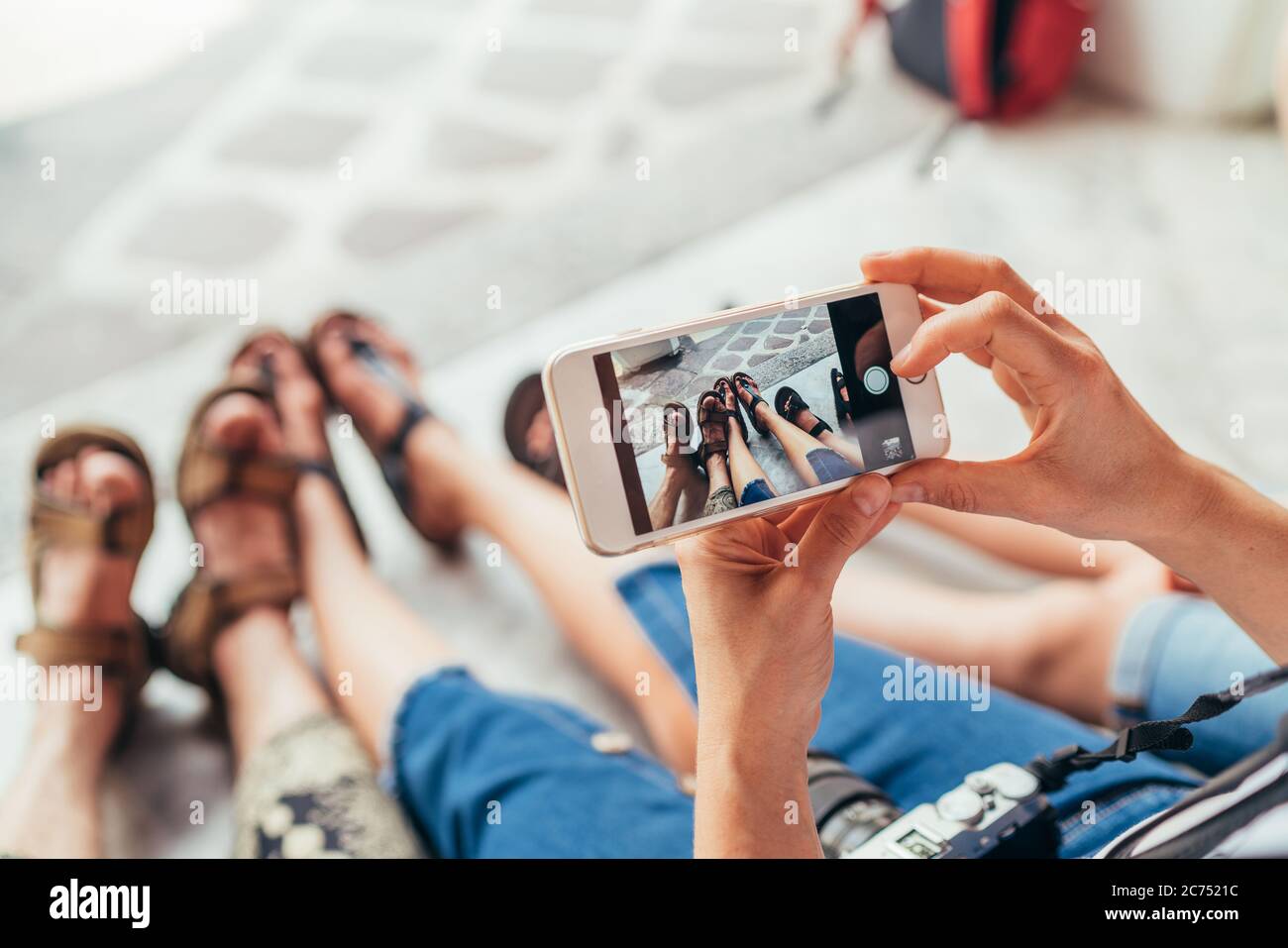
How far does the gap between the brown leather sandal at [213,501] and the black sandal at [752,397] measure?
63cm

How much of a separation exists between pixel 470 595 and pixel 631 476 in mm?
608

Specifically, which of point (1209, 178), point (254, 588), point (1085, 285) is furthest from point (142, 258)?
point (1209, 178)

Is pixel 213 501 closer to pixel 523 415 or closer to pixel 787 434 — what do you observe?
pixel 523 415

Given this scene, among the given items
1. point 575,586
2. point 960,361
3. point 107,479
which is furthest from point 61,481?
point 960,361

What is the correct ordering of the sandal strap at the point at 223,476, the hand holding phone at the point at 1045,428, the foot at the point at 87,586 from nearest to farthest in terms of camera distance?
the hand holding phone at the point at 1045,428 < the foot at the point at 87,586 < the sandal strap at the point at 223,476

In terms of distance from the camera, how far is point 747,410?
53cm

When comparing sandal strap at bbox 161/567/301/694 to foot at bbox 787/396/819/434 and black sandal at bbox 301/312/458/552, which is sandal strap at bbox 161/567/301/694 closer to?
black sandal at bbox 301/312/458/552

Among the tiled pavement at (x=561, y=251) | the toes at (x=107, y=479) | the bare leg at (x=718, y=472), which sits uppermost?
the tiled pavement at (x=561, y=251)

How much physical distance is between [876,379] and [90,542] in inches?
31.7

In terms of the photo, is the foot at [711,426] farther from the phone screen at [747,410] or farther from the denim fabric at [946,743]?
the denim fabric at [946,743]

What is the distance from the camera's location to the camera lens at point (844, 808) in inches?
22.8

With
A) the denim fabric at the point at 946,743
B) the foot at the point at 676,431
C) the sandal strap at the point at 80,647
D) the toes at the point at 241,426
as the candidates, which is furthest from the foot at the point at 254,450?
the foot at the point at 676,431

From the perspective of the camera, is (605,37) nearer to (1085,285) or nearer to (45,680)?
(1085,285)

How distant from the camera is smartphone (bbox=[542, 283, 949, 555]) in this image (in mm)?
512
